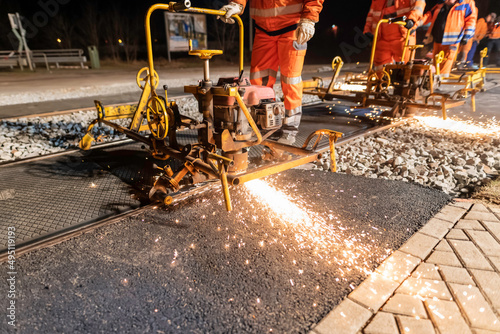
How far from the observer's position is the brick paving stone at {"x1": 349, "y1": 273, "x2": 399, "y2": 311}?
1.88 meters

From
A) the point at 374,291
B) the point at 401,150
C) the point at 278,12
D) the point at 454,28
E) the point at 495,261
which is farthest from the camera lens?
the point at 454,28

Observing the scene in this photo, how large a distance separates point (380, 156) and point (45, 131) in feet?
17.8

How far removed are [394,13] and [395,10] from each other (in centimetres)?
6

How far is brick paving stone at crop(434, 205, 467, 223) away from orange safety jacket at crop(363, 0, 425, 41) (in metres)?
4.81

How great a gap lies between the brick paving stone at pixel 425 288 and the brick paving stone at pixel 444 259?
0.21m

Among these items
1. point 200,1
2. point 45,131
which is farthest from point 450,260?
point 200,1

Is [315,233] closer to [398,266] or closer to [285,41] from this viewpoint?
[398,266]

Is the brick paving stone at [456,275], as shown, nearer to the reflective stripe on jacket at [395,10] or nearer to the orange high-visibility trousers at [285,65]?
the orange high-visibility trousers at [285,65]

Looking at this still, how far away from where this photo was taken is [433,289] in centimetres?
197

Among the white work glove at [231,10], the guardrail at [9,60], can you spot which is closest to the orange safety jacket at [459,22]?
the white work glove at [231,10]

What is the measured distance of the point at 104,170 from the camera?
12.7 feet

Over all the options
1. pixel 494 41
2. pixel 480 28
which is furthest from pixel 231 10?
pixel 494 41

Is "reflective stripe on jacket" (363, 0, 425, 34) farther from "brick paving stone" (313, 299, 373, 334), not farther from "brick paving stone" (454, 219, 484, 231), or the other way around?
"brick paving stone" (313, 299, 373, 334)

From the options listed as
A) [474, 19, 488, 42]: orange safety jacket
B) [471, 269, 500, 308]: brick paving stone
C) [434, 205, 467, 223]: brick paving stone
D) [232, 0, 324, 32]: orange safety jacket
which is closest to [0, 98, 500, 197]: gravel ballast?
[434, 205, 467, 223]: brick paving stone
